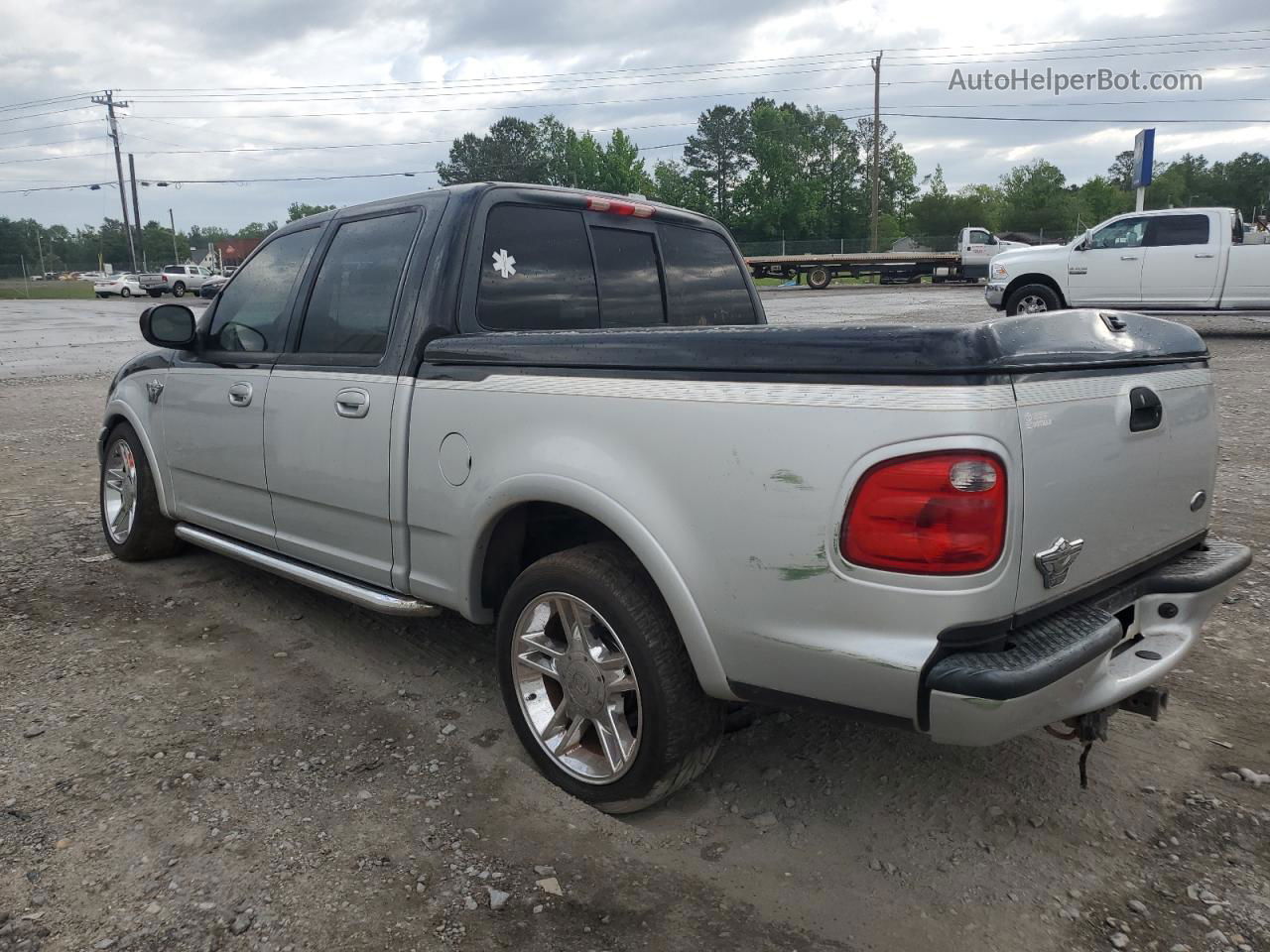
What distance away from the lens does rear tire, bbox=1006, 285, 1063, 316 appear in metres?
14.6

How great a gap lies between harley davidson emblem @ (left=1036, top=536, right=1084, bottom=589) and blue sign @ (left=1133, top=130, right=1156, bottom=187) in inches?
1034

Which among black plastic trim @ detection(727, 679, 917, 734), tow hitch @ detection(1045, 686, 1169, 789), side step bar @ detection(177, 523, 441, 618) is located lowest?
tow hitch @ detection(1045, 686, 1169, 789)

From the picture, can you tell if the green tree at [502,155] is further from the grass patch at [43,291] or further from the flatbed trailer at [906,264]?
the flatbed trailer at [906,264]

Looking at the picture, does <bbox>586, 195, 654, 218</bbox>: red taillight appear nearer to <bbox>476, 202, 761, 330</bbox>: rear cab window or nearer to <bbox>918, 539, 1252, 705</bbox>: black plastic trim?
<bbox>476, 202, 761, 330</bbox>: rear cab window

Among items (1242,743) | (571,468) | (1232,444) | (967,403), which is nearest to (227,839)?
(571,468)

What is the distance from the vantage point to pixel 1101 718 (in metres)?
2.50

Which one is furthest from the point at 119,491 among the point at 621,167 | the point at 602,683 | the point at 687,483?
the point at 621,167

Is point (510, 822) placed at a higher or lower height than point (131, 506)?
lower

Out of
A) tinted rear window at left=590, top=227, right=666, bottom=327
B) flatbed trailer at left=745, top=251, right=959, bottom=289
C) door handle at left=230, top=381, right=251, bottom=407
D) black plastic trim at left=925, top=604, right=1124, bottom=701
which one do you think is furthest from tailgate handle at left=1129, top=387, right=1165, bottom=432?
flatbed trailer at left=745, top=251, right=959, bottom=289

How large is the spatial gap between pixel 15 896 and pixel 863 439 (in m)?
2.39

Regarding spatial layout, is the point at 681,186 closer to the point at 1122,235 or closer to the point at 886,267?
the point at 886,267

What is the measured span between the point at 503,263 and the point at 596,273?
424mm

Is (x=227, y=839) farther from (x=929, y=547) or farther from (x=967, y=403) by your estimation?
(x=967, y=403)

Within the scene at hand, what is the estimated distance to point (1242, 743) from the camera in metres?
3.12
